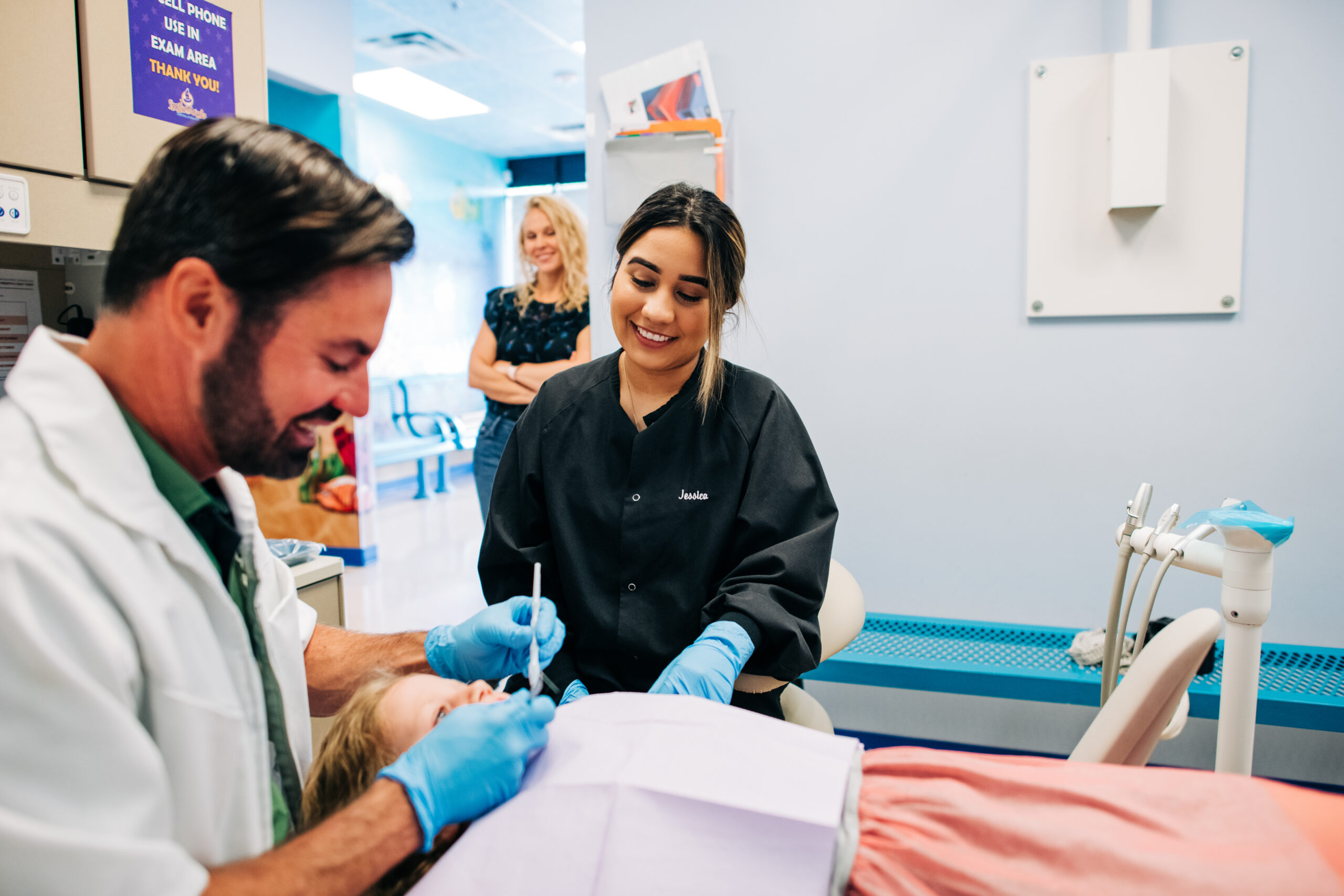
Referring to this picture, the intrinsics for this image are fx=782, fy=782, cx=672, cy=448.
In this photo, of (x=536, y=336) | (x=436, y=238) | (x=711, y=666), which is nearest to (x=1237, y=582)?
(x=711, y=666)

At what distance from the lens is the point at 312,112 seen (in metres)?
3.80

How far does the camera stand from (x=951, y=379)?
2.11 meters

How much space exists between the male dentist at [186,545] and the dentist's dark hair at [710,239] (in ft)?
1.67

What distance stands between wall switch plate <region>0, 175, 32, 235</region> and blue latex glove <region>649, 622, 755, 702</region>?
1.16 metres

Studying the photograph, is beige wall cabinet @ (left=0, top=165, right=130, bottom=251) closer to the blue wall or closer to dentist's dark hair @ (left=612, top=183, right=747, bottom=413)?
dentist's dark hair @ (left=612, top=183, right=747, bottom=413)

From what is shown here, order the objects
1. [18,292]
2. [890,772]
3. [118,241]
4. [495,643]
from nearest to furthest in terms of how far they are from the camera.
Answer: [118,241], [890,772], [495,643], [18,292]

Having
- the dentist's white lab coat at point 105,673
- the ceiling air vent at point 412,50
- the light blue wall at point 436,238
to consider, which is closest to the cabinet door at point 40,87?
the dentist's white lab coat at point 105,673

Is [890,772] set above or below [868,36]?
below

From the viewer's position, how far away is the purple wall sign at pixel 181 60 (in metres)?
1.31

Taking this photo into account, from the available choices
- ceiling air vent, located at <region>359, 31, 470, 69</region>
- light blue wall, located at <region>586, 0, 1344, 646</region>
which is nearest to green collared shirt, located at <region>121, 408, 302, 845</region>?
light blue wall, located at <region>586, 0, 1344, 646</region>

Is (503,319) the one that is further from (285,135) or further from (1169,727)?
(1169,727)

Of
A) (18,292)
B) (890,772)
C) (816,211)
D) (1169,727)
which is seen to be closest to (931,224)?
(816,211)

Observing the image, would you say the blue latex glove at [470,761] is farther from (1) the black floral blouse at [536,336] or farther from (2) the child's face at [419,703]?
(1) the black floral blouse at [536,336]

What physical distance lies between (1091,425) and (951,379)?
1.20 feet
